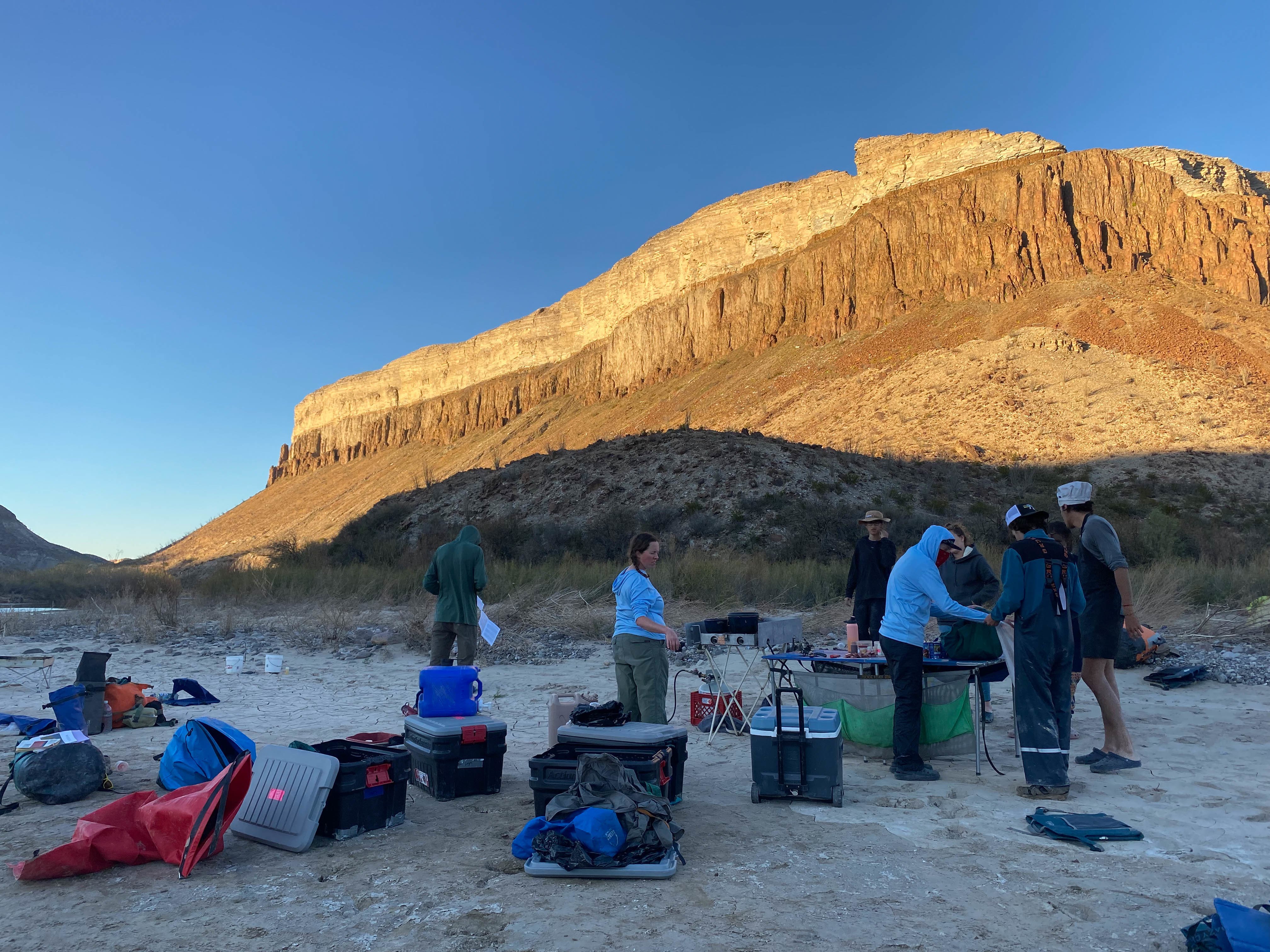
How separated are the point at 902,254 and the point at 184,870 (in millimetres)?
56152

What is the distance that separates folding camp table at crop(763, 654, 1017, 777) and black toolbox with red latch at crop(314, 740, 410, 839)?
2.28 metres

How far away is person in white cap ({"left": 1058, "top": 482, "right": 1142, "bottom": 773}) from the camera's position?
5469 millimetres

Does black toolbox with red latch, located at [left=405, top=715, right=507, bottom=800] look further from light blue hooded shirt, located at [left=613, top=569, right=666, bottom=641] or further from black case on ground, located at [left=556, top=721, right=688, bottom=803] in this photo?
light blue hooded shirt, located at [left=613, top=569, right=666, bottom=641]

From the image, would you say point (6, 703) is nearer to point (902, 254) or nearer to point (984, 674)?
point (984, 674)

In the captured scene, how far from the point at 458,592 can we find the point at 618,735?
3.38m

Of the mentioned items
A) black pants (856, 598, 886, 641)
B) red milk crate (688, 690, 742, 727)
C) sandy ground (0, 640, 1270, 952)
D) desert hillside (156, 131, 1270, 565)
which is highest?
desert hillside (156, 131, 1270, 565)

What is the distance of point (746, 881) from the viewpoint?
3.60 metres

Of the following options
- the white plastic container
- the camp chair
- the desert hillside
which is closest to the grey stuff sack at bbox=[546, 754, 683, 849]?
the white plastic container

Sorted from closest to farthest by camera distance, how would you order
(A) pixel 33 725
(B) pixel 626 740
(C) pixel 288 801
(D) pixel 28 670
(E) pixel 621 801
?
(E) pixel 621 801 < (C) pixel 288 801 < (B) pixel 626 740 < (A) pixel 33 725 < (D) pixel 28 670

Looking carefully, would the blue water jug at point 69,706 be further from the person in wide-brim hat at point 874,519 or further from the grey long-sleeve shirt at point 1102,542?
A: the grey long-sleeve shirt at point 1102,542

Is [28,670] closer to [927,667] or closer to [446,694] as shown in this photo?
[446,694]

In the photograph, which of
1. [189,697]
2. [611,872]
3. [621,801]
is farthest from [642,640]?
[189,697]

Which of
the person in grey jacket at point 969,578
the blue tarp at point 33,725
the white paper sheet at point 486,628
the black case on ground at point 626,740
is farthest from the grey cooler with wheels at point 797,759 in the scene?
the blue tarp at point 33,725

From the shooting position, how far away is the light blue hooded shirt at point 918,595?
516 cm
